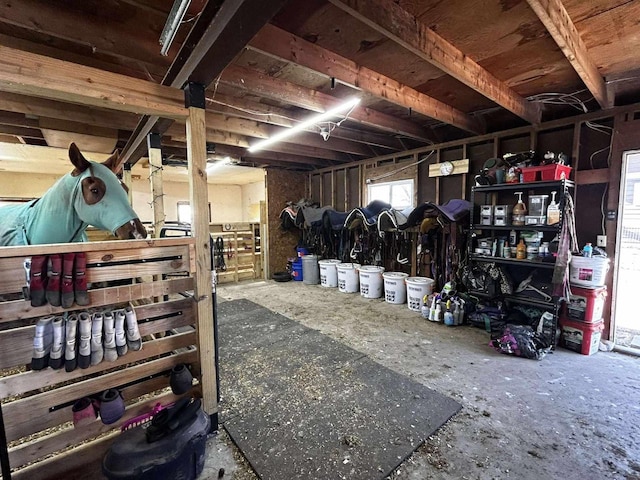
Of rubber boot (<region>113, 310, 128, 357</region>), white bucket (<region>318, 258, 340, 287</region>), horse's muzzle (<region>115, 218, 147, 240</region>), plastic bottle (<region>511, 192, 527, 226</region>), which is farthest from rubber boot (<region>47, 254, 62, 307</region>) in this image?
white bucket (<region>318, 258, 340, 287</region>)

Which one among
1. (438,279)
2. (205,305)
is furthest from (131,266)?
(438,279)

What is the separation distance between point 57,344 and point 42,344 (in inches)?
2.1

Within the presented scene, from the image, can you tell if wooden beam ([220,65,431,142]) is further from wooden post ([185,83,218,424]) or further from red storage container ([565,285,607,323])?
red storage container ([565,285,607,323])

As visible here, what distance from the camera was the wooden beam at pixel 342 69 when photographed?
81.4 inches

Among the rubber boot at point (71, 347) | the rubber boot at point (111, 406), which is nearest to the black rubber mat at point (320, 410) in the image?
the rubber boot at point (111, 406)

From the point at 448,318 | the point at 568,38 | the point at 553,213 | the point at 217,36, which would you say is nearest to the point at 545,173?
the point at 553,213

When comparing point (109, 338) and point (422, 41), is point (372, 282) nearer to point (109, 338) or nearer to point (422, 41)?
point (422, 41)

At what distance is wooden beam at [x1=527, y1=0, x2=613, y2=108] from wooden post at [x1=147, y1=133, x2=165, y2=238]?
282 centimetres

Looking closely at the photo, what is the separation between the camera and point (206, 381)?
1.85 metres

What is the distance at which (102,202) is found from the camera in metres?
1.78

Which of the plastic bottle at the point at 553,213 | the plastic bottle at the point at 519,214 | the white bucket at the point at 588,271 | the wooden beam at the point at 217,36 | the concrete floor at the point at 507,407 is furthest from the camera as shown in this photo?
the plastic bottle at the point at 519,214

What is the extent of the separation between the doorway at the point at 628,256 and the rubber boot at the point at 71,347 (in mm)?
4711

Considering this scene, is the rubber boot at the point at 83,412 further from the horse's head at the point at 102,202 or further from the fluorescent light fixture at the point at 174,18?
the fluorescent light fixture at the point at 174,18

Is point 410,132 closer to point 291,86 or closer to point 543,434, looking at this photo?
point 291,86
